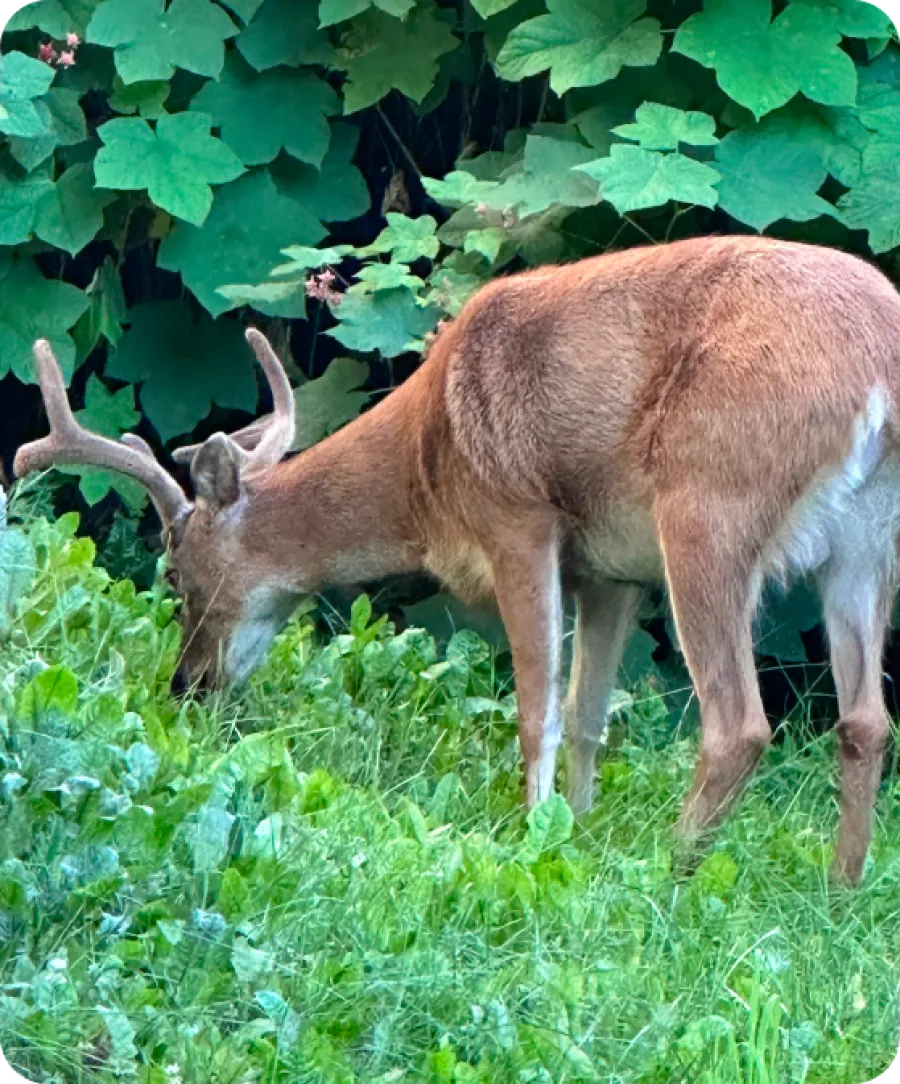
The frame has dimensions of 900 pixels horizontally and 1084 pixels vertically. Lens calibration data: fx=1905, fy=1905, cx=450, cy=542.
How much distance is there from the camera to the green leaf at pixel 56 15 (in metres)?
7.55

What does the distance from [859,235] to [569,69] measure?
1.24 meters

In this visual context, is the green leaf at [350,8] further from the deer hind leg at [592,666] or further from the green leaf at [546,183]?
the deer hind leg at [592,666]

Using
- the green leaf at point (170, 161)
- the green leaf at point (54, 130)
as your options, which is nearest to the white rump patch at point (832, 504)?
the green leaf at point (170, 161)

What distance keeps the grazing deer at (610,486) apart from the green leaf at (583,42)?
1.04 metres

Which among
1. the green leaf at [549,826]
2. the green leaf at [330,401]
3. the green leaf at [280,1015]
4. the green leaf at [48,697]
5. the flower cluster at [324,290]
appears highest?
the green leaf at [48,697]

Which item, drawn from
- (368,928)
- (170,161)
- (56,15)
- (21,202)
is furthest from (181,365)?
(368,928)

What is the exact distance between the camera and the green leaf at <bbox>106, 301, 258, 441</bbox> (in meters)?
7.93

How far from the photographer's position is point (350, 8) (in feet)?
23.6

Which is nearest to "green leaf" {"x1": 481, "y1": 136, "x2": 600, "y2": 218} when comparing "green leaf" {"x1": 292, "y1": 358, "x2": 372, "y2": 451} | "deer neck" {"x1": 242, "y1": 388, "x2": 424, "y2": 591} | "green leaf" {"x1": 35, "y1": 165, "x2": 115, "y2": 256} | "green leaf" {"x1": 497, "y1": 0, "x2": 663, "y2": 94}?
"green leaf" {"x1": 497, "y1": 0, "x2": 663, "y2": 94}

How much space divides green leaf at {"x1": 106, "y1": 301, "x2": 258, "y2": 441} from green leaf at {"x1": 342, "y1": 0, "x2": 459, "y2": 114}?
122cm

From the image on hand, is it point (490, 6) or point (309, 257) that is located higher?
point (490, 6)

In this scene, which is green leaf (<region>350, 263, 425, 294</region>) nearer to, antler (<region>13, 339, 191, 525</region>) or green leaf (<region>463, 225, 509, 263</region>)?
green leaf (<region>463, 225, 509, 263</region>)

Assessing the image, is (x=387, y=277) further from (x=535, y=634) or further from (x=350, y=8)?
(x=535, y=634)

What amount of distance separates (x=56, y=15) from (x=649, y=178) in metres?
2.66
